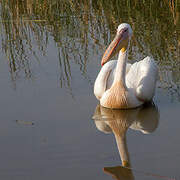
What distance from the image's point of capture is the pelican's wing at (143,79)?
5.93m

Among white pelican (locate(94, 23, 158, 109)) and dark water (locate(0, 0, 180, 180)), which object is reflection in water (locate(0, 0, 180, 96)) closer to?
dark water (locate(0, 0, 180, 180))

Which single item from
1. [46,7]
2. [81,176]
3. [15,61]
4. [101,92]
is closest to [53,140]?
[81,176]

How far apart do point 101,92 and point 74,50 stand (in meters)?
1.78

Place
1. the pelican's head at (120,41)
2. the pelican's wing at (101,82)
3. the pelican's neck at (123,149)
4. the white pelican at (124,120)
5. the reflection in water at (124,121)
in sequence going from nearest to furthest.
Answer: the pelican's neck at (123,149) < the reflection in water at (124,121) < the white pelican at (124,120) < the pelican's head at (120,41) < the pelican's wing at (101,82)

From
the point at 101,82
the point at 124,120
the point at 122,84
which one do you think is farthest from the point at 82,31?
the point at 124,120

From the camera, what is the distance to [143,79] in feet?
19.7

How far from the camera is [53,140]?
5.04 m

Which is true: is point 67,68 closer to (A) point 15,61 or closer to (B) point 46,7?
(A) point 15,61

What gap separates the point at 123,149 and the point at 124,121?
34.8 inches

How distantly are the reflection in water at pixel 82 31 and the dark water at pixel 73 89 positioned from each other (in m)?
0.02

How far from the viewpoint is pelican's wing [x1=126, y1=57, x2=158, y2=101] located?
5934mm

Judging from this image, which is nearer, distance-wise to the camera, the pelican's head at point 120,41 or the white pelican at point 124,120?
the white pelican at point 124,120

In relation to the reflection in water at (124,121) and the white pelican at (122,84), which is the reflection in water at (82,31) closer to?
the white pelican at (122,84)

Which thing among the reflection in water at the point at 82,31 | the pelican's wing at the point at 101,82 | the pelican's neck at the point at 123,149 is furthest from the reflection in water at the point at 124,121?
the reflection in water at the point at 82,31
